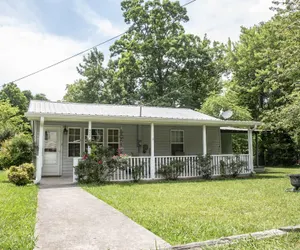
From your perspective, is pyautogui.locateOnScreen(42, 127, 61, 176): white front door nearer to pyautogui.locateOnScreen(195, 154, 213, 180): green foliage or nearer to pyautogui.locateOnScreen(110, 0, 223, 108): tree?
pyautogui.locateOnScreen(195, 154, 213, 180): green foliage

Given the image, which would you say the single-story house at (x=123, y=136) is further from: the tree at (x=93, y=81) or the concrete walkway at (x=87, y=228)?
the tree at (x=93, y=81)

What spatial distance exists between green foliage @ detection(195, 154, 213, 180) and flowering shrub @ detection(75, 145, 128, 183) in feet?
10.1

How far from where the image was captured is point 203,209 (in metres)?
5.53

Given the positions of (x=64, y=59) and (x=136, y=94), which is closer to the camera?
(x=64, y=59)

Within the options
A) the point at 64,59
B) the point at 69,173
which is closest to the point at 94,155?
the point at 69,173

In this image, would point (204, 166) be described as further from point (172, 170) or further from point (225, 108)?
point (225, 108)

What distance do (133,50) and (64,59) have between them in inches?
564

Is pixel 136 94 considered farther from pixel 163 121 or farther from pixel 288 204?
pixel 288 204

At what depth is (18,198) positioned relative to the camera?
21.0ft

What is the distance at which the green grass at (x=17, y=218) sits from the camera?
11.6 ft

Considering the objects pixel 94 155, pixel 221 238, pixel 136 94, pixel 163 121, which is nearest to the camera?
pixel 221 238

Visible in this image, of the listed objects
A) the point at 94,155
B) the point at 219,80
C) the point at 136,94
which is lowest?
the point at 94,155

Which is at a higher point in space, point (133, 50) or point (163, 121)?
point (133, 50)

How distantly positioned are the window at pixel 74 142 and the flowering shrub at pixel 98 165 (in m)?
2.54
